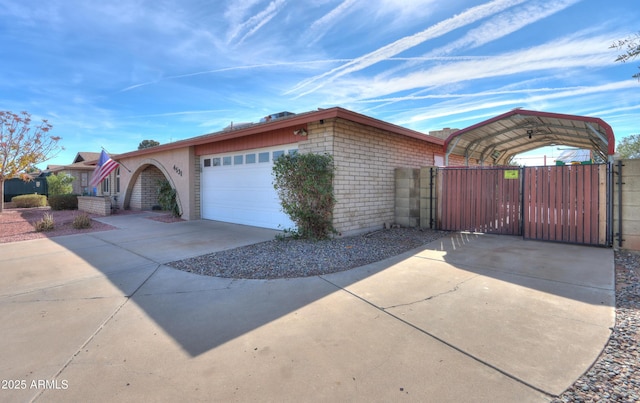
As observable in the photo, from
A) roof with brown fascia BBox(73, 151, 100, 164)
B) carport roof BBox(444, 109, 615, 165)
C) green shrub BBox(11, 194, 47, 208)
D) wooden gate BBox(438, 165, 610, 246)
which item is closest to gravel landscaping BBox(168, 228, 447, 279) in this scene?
wooden gate BBox(438, 165, 610, 246)

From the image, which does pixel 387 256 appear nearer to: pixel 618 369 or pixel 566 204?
pixel 618 369

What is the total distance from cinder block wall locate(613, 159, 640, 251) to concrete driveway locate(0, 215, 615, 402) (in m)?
1.41

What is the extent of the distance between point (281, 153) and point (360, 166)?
2304mm

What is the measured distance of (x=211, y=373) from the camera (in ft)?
7.55

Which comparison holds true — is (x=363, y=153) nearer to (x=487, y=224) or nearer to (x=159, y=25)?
(x=487, y=224)

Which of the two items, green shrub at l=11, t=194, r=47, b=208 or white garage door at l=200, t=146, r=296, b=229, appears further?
green shrub at l=11, t=194, r=47, b=208

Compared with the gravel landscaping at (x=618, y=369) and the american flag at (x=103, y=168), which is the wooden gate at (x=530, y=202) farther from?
the american flag at (x=103, y=168)

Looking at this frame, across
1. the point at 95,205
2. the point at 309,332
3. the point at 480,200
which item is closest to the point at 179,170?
the point at 95,205

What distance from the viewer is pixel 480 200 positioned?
816 centimetres

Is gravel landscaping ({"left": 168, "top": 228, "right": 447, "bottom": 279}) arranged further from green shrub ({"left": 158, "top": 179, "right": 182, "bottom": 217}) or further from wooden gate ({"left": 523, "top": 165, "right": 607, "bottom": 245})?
green shrub ({"left": 158, "top": 179, "right": 182, "bottom": 217})

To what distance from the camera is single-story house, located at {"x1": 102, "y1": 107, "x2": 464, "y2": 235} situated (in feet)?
24.6

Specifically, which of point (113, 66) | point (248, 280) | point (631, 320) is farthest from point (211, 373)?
point (113, 66)

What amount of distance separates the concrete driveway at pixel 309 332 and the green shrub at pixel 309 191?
2.34 m

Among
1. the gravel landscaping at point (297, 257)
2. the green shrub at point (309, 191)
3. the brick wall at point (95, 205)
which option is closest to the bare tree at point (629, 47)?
the gravel landscaping at point (297, 257)
